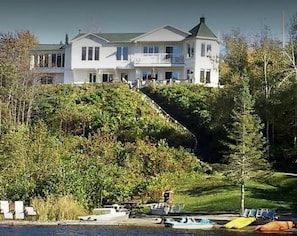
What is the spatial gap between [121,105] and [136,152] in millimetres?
10065

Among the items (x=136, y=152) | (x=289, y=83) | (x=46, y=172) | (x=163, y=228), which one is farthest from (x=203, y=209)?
(x=289, y=83)

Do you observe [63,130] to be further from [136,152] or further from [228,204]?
[228,204]

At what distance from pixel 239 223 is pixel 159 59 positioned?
123 ft

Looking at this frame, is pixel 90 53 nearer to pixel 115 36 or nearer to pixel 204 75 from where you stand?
pixel 115 36

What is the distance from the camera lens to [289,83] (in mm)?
37312

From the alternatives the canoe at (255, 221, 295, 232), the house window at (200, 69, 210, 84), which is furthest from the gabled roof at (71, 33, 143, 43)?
the canoe at (255, 221, 295, 232)

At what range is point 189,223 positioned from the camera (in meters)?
24.8

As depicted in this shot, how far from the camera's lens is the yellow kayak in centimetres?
2444

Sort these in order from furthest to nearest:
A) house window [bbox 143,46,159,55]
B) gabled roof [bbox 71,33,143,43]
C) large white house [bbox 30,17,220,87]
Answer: gabled roof [bbox 71,33,143,43], house window [bbox 143,46,159,55], large white house [bbox 30,17,220,87]

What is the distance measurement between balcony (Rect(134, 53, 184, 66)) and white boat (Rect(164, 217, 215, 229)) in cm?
3632

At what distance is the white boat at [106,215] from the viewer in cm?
2597

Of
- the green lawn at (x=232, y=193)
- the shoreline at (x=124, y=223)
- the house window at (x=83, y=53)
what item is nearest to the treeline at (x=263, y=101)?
the green lawn at (x=232, y=193)

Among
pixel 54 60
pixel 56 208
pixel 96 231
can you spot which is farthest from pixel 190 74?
pixel 96 231

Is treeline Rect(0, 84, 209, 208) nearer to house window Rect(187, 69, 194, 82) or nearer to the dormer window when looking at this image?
house window Rect(187, 69, 194, 82)
